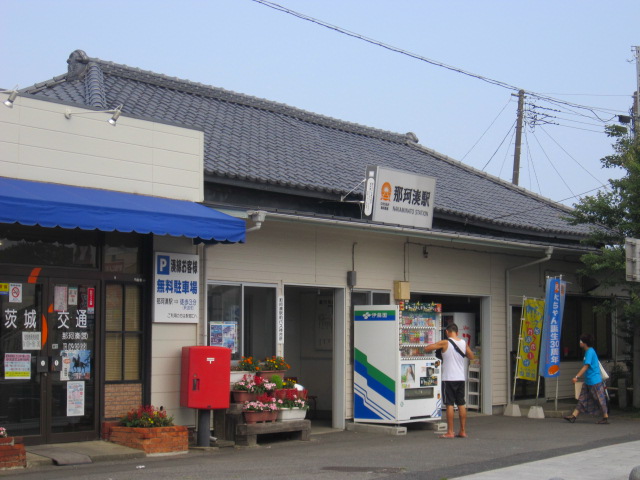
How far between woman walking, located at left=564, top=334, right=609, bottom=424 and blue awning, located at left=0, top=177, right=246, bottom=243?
24.5 feet

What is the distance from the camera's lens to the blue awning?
975 centimetres

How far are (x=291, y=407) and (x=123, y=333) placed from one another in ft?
9.10

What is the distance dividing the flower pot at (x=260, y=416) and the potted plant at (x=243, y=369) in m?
0.66

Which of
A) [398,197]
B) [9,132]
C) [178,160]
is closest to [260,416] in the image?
[178,160]

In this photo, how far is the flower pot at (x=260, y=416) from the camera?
12.3m

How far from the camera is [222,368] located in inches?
469

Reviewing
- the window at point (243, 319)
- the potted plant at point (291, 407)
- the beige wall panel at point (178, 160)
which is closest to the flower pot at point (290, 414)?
the potted plant at point (291, 407)

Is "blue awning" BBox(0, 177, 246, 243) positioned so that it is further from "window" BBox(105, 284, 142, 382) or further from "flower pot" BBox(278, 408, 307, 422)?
"flower pot" BBox(278, 408, 307, 422)

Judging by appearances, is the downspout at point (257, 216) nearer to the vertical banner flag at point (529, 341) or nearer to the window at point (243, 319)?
the window at point (243, 319)

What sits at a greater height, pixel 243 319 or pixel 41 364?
pixel 243 319

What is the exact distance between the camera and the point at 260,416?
40.7 feet

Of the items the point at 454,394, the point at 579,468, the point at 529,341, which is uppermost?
the point at 529,341

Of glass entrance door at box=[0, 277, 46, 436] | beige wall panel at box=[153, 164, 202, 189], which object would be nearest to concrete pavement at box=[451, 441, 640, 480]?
glass entrance door at box=[0, 277, 46, 436]

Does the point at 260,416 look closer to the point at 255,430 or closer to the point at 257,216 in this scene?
the point at 255,430
